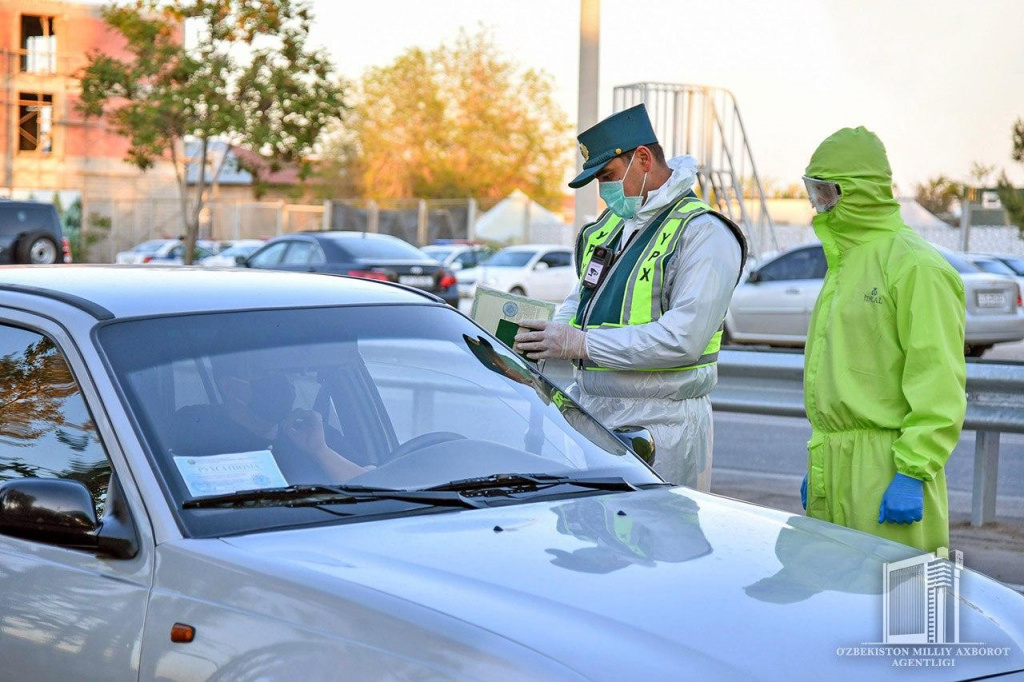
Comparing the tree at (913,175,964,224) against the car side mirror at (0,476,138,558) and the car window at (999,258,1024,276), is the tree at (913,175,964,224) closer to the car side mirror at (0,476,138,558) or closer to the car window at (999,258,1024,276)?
the car window at (999,258,1024,276)

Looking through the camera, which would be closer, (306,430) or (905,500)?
(306,430)

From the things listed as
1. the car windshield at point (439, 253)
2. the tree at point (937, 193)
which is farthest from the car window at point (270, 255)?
the tree at point (937, 193)

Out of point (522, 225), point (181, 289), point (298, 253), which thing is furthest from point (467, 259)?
point (181, 289)

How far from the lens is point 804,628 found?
248 centimetres

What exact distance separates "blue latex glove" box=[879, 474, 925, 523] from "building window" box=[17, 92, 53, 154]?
53760mm

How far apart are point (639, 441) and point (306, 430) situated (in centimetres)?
104

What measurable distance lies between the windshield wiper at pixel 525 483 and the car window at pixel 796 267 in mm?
15663

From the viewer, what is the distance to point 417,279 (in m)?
19.8

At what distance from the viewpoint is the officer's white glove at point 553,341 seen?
15.1 feet

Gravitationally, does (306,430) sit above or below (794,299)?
above

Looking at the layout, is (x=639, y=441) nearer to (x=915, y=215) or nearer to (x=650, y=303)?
(x=650, y=303)

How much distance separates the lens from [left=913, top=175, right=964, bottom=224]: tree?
6116 cm

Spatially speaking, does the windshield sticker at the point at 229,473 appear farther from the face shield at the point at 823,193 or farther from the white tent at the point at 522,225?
the white tent at the point at 522,225

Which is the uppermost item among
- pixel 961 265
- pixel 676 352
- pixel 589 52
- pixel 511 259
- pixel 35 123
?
pixel 35 123
